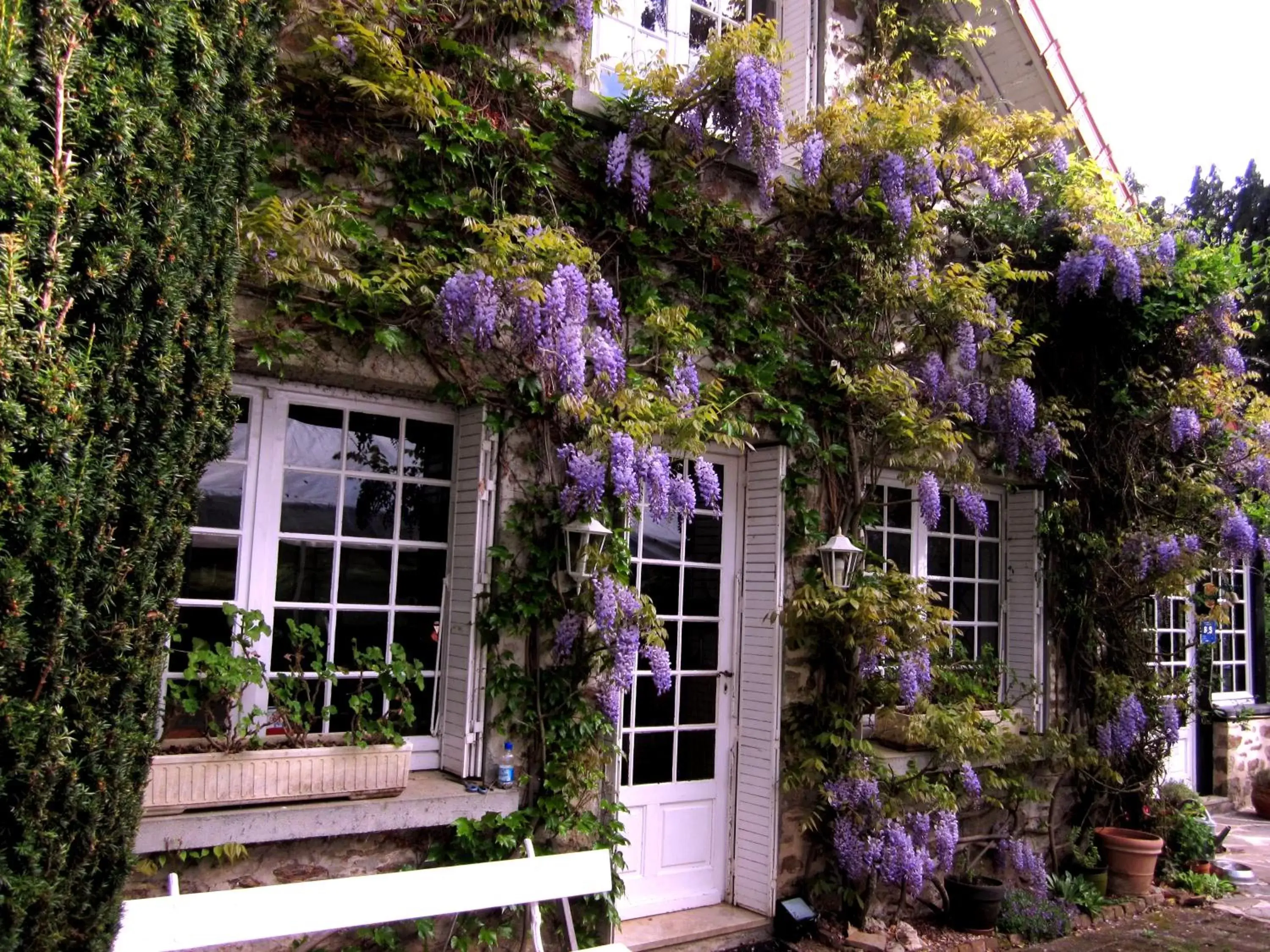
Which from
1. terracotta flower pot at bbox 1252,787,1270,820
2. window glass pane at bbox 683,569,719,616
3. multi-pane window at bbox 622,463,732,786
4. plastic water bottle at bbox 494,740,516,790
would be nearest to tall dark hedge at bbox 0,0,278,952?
plastic water bottle at bbox 494,740,516,790

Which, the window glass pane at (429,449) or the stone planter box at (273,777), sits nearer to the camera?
the stone planter box at (273,777)

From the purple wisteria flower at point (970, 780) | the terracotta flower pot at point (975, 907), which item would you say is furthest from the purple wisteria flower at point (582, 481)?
the terracotta flower pot at point (975, 907)

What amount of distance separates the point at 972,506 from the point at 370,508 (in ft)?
11.0

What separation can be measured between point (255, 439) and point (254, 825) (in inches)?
54.9

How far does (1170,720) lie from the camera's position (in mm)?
6594

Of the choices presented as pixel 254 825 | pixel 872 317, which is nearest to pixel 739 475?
pixel 872 317

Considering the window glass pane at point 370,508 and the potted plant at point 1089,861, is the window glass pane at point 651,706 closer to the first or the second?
the window glass pane at point 370,508

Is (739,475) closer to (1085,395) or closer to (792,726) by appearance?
(792,726)

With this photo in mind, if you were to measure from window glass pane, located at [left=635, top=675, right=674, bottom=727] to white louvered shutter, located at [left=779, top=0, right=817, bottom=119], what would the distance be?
3430mm

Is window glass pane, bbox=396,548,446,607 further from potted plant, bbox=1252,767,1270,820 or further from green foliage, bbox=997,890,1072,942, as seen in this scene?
potted plant, bbox=1252,767,1270,820

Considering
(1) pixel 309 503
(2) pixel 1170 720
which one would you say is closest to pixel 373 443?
(1) pixel 309 503

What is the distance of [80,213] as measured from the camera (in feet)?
7.13

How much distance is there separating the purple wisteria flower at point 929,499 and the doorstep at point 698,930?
7.17 feet

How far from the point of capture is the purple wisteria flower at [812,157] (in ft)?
16.7
